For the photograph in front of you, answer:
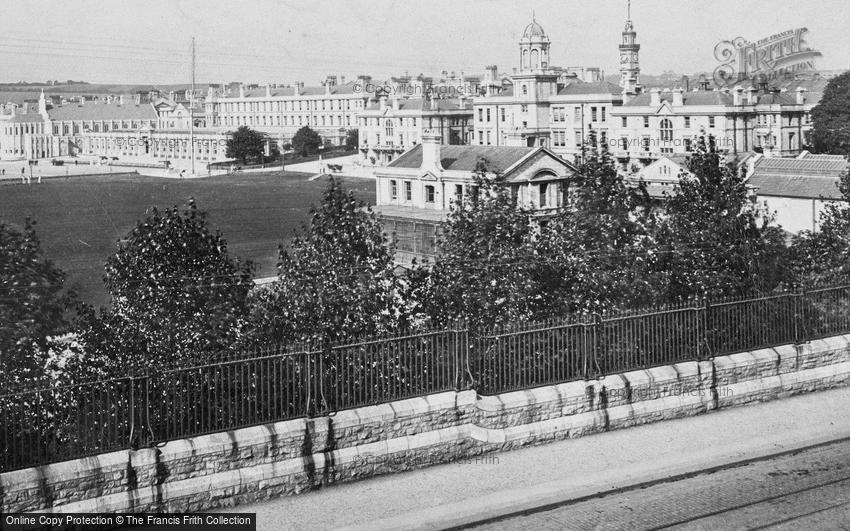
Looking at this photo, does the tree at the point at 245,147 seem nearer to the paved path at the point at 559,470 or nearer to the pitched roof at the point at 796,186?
the pitched roof at the point at 796,186

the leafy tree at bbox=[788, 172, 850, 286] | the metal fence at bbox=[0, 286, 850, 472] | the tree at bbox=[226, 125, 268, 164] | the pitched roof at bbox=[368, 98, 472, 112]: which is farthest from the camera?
the tree at bbox=[226, 125, 268, 164]

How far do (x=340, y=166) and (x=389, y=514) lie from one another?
359 ft

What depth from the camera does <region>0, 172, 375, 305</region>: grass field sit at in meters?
61.8

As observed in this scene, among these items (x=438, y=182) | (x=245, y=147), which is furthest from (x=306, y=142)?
(x=438, y=182)

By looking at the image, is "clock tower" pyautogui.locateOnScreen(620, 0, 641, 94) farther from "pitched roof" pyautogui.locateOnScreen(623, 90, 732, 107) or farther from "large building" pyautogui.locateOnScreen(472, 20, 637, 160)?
"pitched roof" pyautogui.locateOnScreen(623, 90, 732, 107)

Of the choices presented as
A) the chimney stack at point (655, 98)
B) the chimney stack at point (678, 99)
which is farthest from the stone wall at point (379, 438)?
the chimney stack at point (655, 98)

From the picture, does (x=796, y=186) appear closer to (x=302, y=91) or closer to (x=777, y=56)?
(x=777, y=56)

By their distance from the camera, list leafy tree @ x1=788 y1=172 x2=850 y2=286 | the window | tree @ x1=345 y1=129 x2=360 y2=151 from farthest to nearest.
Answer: tree @ x1=345 y1=129 x2=360 y2=151 → the window → leafy tree @ x1=788 y1=172 x2=850 y2=286

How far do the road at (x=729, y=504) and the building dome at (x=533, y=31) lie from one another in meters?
93.0

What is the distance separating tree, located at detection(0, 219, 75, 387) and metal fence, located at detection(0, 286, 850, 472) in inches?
111

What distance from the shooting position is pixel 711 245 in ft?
80.8

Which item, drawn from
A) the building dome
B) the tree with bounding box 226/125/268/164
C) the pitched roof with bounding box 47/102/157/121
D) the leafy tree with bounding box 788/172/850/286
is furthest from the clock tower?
the pitched roof with bounding box 47/102/157/121

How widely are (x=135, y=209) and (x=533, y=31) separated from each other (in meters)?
41.5

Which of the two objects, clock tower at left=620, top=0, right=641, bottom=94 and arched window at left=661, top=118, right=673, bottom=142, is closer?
arched window at left=661, top=118, right=673, bottom=142
